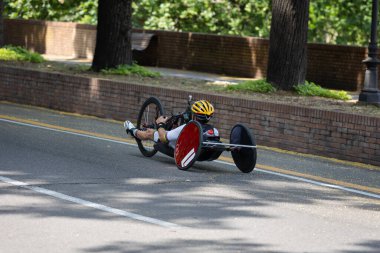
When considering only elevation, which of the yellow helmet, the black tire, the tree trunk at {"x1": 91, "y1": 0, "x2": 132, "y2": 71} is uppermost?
the tree trunk at {"x1": 91, "y1": 0, "x2": 132, "y2": 71}

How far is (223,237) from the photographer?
316 inches

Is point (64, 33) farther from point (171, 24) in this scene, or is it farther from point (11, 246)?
point (11, 246)

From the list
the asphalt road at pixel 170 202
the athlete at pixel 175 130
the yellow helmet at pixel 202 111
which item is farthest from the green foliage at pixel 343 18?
the yellow helmet at pixel 202 111

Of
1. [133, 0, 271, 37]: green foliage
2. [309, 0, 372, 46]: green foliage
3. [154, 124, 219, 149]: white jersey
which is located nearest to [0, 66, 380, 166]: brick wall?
[154, 124, 219, 149]: white jersey

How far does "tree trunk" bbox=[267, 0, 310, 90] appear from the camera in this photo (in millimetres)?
18484

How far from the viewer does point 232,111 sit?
53.1ft

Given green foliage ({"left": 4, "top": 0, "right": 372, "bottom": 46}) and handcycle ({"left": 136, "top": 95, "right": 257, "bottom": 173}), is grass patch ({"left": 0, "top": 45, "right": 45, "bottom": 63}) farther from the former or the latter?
handcycle ({"left": 136, "top": 95, "right": 257, "bottom": 173})

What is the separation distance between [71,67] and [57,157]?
1178 cm

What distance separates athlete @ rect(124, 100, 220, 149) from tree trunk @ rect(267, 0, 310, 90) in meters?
6.17

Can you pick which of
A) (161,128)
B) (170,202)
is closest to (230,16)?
(161,128)

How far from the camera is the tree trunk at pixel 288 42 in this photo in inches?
728

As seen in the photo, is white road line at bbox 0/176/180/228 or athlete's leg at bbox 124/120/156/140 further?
athlete's leg at bbox 124/120/156/140

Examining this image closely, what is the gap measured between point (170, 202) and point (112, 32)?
513 inches

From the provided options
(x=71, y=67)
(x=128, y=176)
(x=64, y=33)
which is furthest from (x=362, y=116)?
(x=64, y=33)
